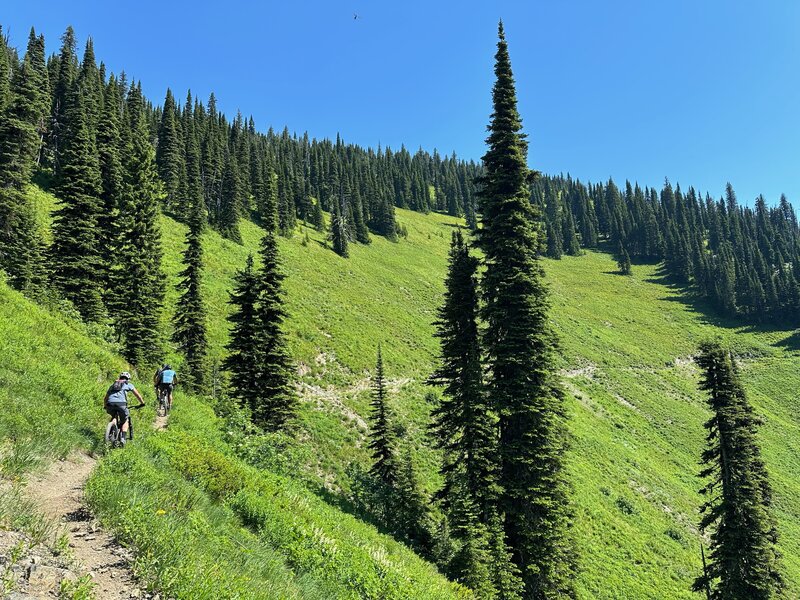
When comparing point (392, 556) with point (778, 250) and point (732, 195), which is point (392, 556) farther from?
point (732, 195)

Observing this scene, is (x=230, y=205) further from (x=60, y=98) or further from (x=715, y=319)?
(x=715, y=319)

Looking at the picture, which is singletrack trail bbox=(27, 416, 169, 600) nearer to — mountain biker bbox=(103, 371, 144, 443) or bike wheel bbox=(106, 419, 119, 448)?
bike wheel bbox=(106, 419, 119, 448)

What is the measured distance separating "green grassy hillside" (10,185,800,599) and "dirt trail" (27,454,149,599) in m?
0.67

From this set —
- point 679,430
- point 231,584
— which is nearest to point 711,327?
point 679,430

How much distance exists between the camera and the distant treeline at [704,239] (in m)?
106

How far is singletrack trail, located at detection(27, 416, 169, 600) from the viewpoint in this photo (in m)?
4.84

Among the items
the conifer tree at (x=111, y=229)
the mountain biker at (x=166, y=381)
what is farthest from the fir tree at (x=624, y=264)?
the mountain biker at (x=166, y=381)

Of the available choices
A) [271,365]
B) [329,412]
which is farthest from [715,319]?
[271,365]

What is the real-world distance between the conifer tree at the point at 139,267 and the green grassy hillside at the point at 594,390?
297 inches

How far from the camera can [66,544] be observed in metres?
4.98

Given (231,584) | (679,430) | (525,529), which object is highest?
(231,584)

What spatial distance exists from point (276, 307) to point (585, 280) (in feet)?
362

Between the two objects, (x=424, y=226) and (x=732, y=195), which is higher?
(x=732, y=195)

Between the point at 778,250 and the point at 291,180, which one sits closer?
the point at 291,180
